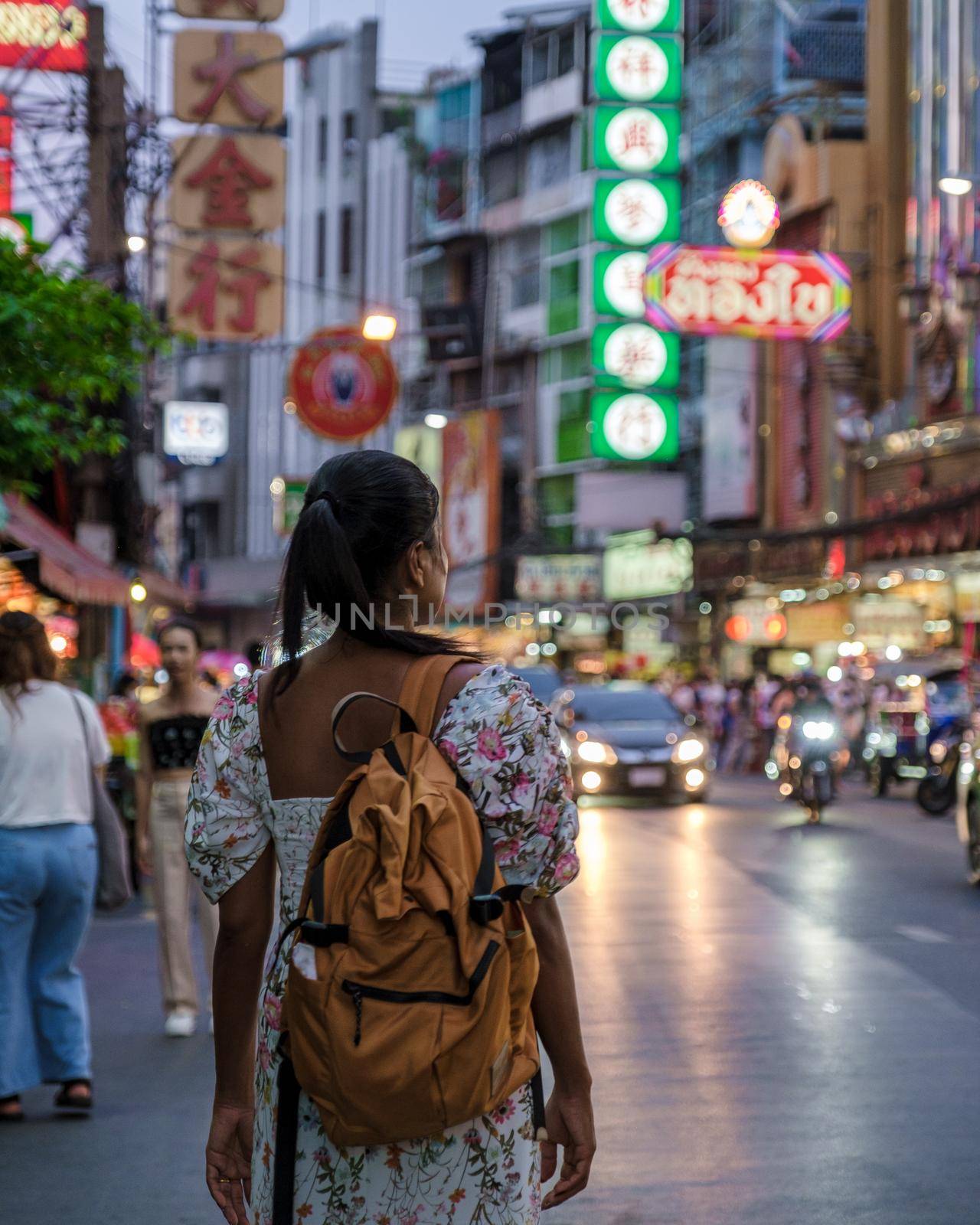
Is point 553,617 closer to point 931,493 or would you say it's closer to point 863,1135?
point 931,493

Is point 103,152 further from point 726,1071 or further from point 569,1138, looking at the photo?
point 569,1138

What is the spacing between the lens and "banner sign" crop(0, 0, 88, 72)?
24203mm

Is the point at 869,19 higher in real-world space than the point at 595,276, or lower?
higher

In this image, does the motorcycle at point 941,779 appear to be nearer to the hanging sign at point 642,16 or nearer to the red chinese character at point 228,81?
the red chinese character at point 228,81

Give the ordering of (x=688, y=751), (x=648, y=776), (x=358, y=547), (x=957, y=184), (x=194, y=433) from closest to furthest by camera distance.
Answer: (x=358, y=547)
(x=957, y=184)
(x=648, y=776)
(x=688, y=751)
(x=194, y=433)

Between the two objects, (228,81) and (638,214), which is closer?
(228,81)

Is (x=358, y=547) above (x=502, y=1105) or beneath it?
above

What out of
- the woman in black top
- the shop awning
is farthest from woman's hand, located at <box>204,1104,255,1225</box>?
the shop awning

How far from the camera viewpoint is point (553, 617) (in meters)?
58.2

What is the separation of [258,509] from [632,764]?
59.0 m

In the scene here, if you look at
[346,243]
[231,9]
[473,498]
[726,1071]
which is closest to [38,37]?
[231,9]

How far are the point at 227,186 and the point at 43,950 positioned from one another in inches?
724

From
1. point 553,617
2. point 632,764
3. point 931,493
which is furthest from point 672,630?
point 632,764

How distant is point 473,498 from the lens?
63.8 metres
